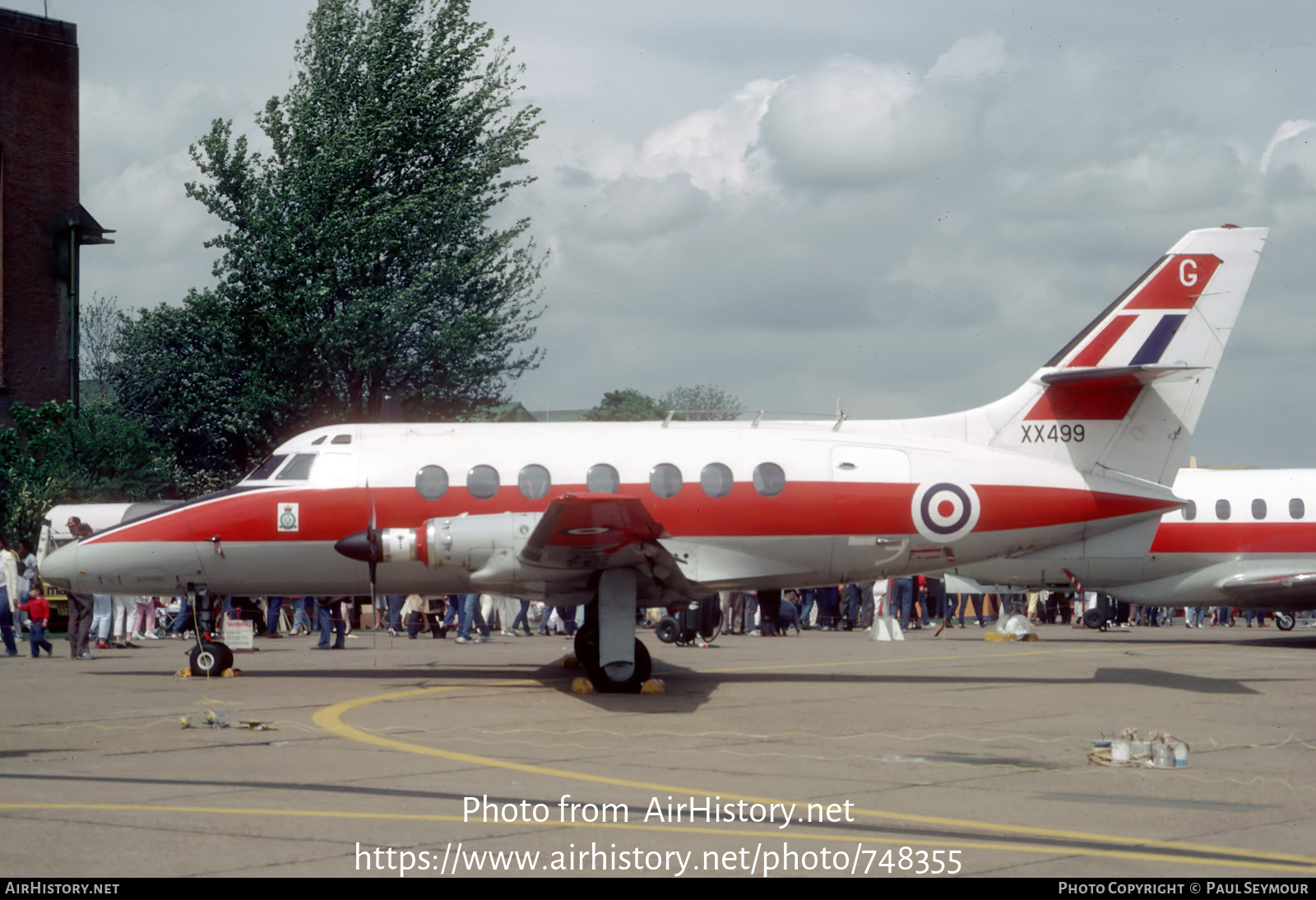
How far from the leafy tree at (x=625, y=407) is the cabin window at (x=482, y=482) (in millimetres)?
89610

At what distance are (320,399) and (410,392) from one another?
281 centimetres

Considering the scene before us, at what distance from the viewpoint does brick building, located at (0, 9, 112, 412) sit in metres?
43.4

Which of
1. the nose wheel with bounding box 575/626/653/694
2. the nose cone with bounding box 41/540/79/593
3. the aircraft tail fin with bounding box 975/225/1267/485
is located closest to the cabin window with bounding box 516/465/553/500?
the nose wheel with bounding box 575/626/653/694

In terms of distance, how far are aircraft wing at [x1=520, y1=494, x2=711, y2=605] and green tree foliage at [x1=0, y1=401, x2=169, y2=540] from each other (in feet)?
78.8

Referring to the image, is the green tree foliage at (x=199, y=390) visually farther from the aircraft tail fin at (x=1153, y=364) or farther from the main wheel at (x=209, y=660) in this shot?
the aircraft tail fin at (x=1153, y=364)

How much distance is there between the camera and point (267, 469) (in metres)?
17.9

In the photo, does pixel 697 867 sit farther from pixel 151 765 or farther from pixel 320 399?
pixel 320 399

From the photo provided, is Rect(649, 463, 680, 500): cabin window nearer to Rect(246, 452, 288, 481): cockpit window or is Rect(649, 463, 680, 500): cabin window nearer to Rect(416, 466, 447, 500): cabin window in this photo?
Rect(416, 466, 447, 500): cabin window

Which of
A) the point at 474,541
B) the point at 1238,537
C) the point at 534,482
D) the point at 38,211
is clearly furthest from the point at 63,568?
the point at 38,211

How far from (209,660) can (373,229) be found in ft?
78.6

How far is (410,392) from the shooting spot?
41375mm

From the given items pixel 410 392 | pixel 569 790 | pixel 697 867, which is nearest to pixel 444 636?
pixel 410 392

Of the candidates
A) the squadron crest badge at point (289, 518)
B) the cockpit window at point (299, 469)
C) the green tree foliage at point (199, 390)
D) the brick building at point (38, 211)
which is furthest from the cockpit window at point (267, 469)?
the brick building at point (38, 211)

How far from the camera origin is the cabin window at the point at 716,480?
56.3ft
